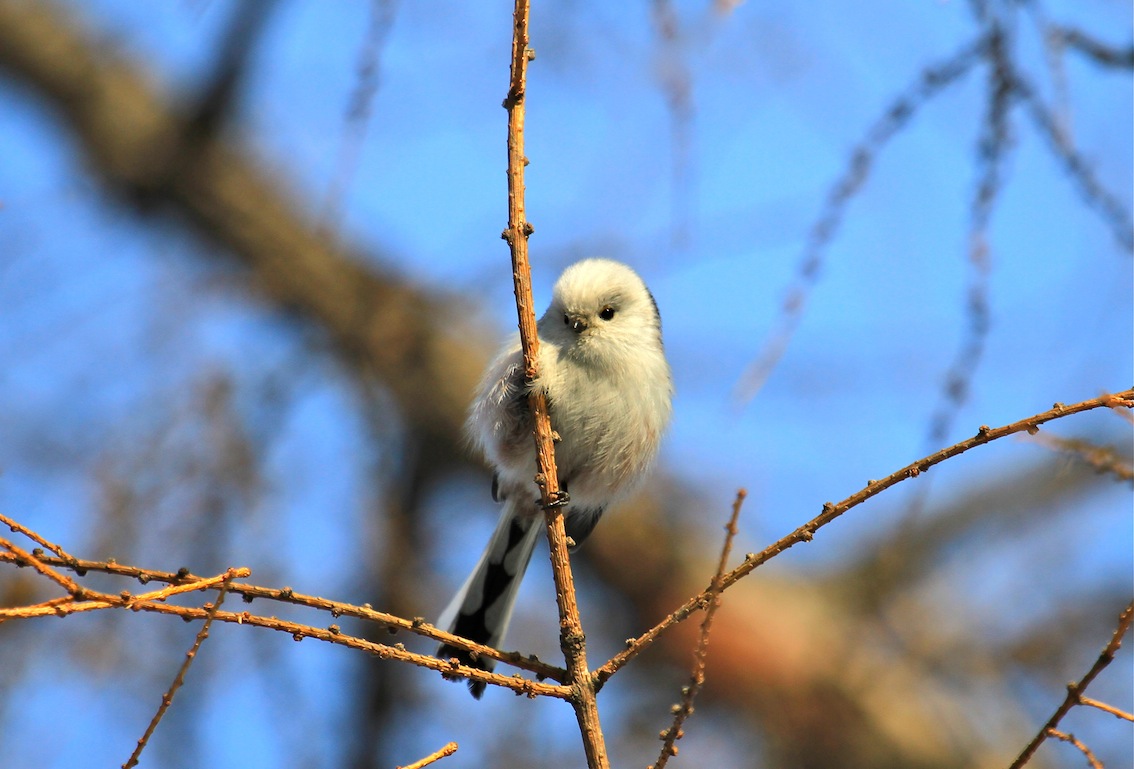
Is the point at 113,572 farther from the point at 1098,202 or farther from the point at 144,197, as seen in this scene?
the point at 144,197

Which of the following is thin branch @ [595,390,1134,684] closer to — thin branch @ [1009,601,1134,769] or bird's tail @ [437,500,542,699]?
thin branch @ [1009,601,1134,769]

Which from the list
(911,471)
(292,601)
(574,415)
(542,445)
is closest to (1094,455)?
(911,471)

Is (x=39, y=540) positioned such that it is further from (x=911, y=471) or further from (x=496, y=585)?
(x=496, y=585)

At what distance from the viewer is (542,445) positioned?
5.91 ft

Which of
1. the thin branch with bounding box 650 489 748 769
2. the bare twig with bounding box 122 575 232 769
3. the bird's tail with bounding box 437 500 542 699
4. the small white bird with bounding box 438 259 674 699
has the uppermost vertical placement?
the small white bird with bounding box 438 259 674 699

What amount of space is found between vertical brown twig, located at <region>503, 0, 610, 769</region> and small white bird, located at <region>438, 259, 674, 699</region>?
2.02ft

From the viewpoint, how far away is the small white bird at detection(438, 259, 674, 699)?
251 cm

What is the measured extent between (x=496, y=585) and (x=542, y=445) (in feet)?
3.44

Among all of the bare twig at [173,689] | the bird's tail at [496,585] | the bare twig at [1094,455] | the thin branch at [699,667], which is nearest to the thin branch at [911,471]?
the thin branch at [699,667]

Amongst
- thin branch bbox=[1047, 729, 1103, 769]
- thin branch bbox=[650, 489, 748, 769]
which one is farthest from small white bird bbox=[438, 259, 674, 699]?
thin branch bbox=[1047, 729, 1103, 769]

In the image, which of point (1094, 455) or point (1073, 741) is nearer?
point (1073, 741)

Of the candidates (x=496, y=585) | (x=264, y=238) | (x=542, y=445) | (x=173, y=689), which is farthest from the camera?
(x=264, y=238)

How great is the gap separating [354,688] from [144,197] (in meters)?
2.51

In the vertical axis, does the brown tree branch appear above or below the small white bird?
above
